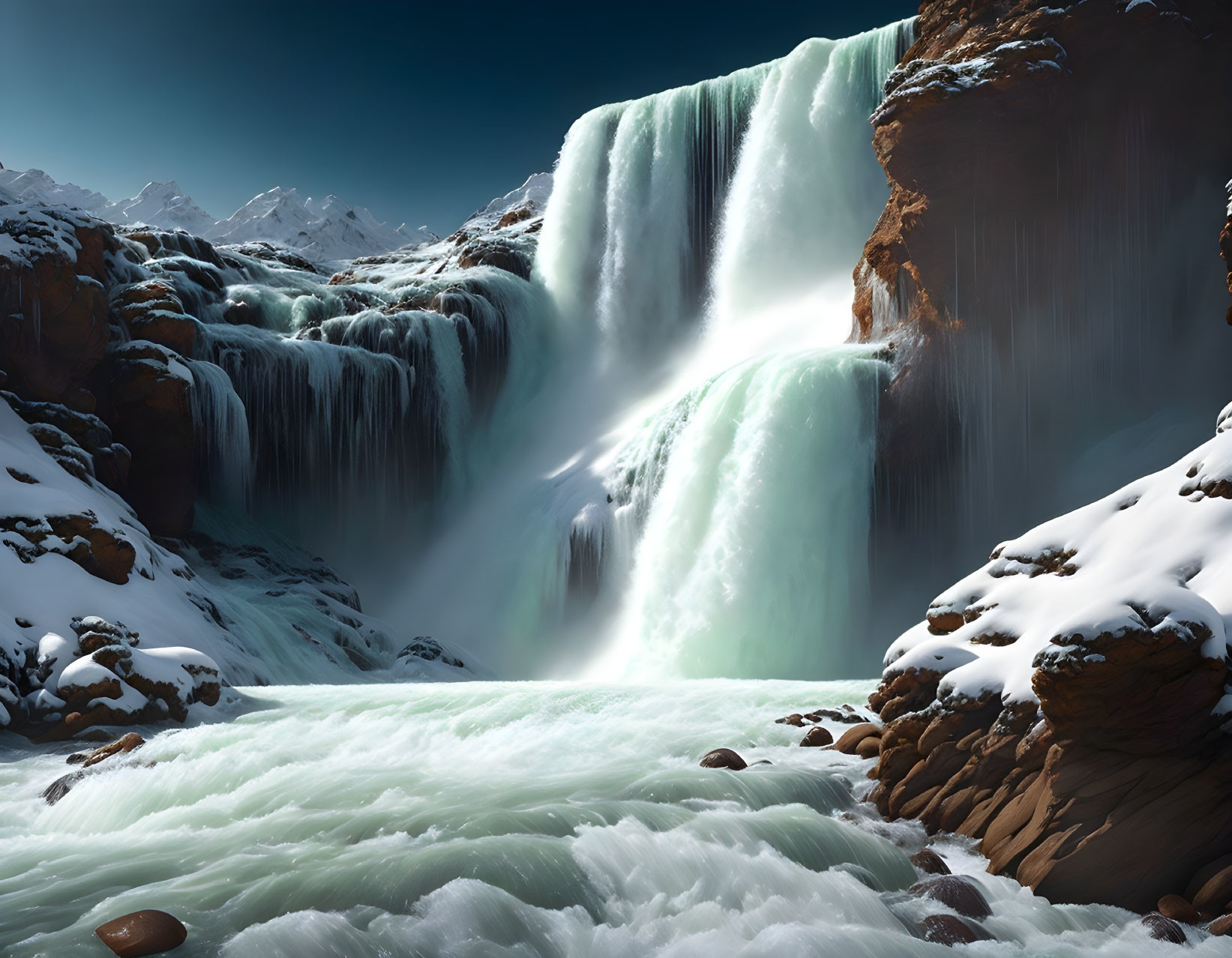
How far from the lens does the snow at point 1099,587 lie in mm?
4699

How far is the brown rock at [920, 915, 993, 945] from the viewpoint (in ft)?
13.8

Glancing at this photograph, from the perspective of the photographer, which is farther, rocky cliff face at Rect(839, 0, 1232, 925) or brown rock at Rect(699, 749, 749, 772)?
rocky cliff face at Rect(839, 0, 1232, 925)

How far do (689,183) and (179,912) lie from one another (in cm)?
2592

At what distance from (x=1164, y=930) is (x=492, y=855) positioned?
3376mm

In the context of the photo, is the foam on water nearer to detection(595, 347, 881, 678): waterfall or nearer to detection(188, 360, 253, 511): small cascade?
detection(595, 347, 881, 678): waterfall

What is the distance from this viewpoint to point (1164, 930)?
4.14m

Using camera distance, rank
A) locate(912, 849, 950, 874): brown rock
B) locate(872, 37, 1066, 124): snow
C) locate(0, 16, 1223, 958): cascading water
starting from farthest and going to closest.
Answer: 1. locate(872, 37, 1066, 124): snow
2. locate(912, 849, 950, 874): brown rock
3. locate(0, 16, 1223, 958): cascading water

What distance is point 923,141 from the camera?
53.7 feet

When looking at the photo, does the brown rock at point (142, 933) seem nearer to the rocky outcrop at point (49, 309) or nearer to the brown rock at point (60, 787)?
the brown rock at point (60, 787)

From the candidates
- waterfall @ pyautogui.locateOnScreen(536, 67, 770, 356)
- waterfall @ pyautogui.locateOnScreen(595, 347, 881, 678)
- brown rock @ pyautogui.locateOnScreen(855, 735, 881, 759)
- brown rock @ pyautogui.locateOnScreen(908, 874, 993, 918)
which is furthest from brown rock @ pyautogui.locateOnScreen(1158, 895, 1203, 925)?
waterfall @ pyautogui.locateOnScreen(536, 67, 770, 356)

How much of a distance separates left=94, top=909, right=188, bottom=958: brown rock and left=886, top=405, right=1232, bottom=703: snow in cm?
459

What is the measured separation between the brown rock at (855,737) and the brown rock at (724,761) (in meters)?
0.86

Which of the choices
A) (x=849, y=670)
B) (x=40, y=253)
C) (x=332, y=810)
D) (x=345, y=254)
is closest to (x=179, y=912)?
(x=332, y=810)

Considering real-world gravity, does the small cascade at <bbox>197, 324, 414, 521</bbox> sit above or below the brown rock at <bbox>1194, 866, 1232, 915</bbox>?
above
